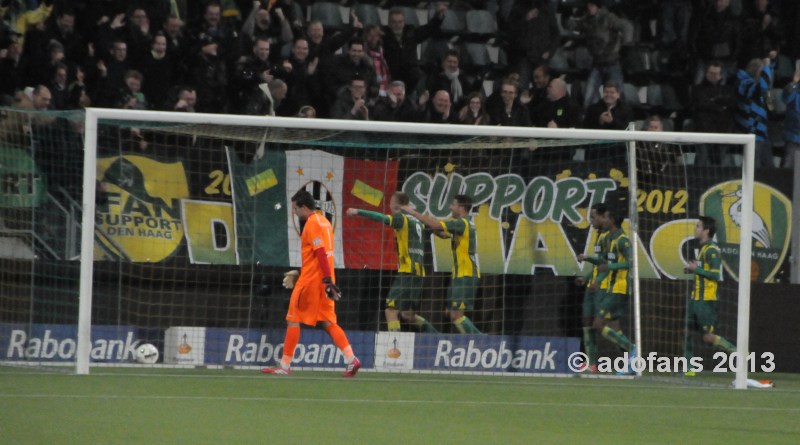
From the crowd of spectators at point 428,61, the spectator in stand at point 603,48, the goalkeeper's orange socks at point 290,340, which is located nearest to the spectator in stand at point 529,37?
the crowd of spectators at point 428,61

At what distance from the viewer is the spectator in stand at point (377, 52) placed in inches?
679

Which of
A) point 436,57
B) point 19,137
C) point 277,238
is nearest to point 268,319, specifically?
point 277,238

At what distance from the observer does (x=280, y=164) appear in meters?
15.0

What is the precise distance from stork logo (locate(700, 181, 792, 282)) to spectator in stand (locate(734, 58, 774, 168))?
1.59 metres

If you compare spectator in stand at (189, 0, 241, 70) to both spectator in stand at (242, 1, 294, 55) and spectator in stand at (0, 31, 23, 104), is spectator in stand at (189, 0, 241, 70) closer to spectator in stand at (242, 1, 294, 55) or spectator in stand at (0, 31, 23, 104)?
spectator in stand at (242, 1, 294, 55)

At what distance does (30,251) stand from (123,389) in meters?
3.30

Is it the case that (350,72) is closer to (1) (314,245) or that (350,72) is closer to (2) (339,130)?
(2) (339,130)

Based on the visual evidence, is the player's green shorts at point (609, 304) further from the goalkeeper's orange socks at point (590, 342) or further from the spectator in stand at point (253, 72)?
the spectator in stand at point (253, 72)

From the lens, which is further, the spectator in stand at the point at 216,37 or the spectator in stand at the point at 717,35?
the spectator in stand at the point at 717,35

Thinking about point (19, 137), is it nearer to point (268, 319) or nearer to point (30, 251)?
point (30, 251)

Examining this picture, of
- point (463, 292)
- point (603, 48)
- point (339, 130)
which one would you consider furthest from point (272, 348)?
point (603, 48)

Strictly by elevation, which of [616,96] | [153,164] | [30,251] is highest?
[616,96]

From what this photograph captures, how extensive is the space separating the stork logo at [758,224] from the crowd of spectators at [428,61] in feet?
3.29

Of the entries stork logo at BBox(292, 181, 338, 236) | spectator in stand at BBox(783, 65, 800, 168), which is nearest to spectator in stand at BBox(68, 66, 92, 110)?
stork logo at BBox(292, 181, 338, 236)
